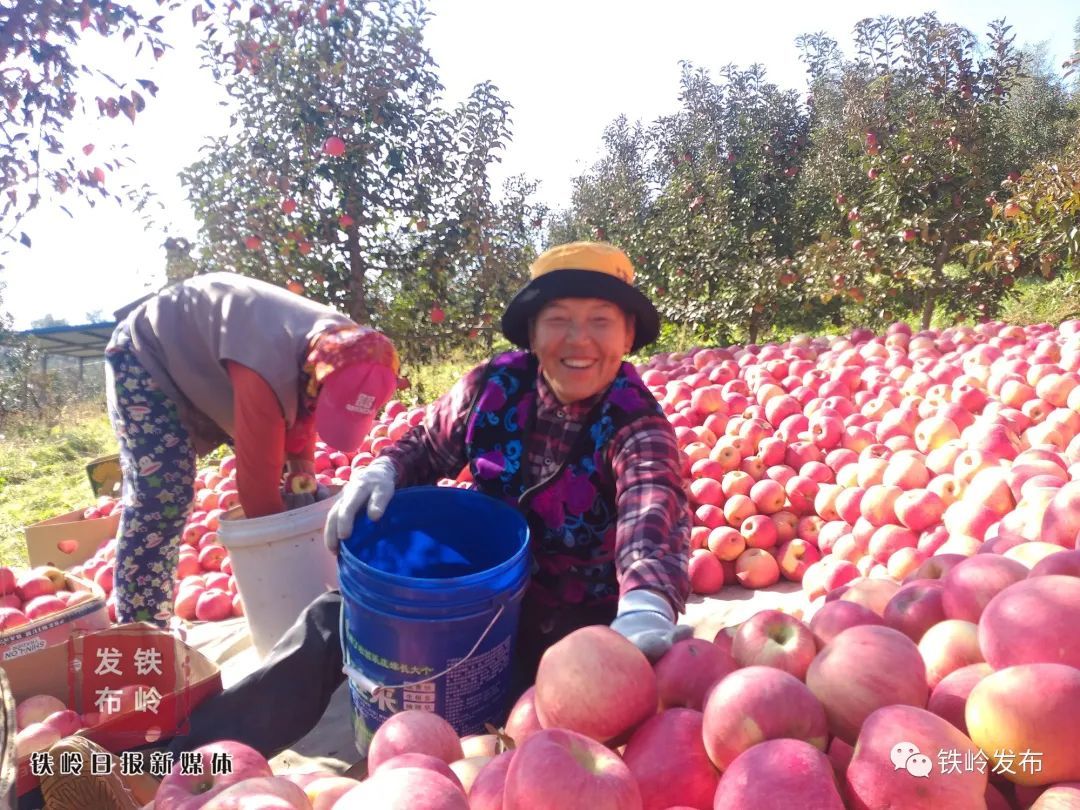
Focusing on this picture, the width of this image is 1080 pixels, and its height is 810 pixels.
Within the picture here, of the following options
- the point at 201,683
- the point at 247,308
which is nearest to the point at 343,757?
the point at 201,683

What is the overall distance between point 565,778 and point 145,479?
2597mm

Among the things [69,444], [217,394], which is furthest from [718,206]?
[69,444]

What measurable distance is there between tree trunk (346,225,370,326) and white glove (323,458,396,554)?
510 centimetres

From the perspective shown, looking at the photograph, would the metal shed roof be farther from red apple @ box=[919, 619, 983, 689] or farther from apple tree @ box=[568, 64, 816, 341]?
red apple @ box=[919, 619, 983, 689]

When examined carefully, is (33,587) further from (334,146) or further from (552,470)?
(334,146)

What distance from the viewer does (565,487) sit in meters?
2.21

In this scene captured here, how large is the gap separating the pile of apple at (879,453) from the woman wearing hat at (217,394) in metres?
1.92

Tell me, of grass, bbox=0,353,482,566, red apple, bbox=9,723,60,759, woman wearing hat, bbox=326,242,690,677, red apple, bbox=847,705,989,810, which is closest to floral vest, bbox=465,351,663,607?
woman wearing hat, bbox=326,242,690,677

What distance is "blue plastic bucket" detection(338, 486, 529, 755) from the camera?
1.82m

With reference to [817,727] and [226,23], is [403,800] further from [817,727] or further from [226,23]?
[226,23]

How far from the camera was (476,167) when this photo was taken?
24.6 ft

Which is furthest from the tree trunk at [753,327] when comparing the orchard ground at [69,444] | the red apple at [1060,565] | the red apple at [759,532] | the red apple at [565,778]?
the red apple at [565,778]

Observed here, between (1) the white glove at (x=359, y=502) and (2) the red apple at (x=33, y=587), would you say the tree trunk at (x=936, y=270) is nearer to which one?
(1) the white glove at (x=359, y=502)

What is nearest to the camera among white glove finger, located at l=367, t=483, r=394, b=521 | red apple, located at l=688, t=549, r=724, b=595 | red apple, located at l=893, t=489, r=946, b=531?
white glove finger, located at l=367, t=483, r=394, b=521
